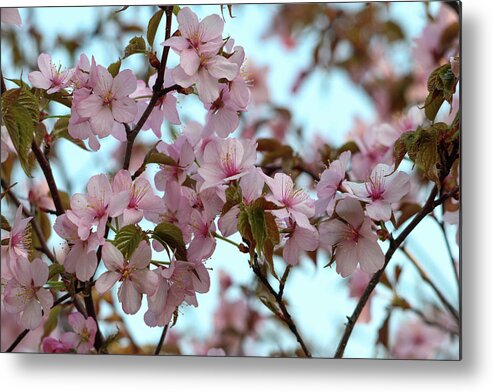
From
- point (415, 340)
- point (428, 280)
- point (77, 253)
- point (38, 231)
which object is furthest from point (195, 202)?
point (415, 340)

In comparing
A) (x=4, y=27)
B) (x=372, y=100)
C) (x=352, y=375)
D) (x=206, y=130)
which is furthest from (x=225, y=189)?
(x=372, y=100)

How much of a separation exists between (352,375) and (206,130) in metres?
0.37

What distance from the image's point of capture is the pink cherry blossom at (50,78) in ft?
3.28

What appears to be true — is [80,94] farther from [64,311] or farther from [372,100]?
[372,100]

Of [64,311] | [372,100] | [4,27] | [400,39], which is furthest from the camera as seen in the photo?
[372,100]

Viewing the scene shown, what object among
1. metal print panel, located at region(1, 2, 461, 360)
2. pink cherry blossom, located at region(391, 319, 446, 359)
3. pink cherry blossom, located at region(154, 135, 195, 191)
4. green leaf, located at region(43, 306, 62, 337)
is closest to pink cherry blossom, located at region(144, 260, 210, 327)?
metal print panel, located at region(1, 2, 461, 360)

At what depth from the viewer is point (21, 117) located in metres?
1.01

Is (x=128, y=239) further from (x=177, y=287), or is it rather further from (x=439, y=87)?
(x=439, y=87)

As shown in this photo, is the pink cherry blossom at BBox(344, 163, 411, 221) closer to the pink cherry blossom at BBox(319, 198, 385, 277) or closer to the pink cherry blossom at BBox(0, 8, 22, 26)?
the pink cherry blossom at BBox(319, 198, 385, 277)

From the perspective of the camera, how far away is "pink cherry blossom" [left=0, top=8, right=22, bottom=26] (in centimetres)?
120

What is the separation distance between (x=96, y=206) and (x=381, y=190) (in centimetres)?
31

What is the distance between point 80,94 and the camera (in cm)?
99

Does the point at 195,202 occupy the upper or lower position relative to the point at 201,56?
lower

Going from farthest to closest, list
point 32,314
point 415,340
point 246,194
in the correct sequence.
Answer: point 415,340 → point 32,314 → point 246,194
